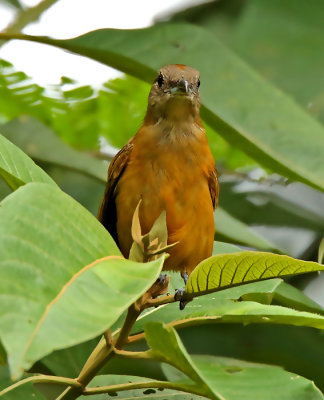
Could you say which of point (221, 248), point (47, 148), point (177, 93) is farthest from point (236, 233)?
point (47, 148)

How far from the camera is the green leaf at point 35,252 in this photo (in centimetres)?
142

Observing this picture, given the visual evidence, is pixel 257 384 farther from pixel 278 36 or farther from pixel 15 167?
pixel 278 36

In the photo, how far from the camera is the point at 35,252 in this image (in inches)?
65.6

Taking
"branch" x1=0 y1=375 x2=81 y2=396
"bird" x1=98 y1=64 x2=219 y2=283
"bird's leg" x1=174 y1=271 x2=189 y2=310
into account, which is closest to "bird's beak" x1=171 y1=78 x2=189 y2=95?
"bird" x1=98 y1=64 x2=219 y2=283

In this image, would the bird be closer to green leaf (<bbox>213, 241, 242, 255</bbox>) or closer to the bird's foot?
green leaf (<bbox>213, 241, 242, 255</bbox>)

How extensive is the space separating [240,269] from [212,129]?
6.91ft

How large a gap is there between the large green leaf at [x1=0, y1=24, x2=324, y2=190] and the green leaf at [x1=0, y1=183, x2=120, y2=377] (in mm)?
1307

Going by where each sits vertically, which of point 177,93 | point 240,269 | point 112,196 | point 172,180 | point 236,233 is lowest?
point 236,233

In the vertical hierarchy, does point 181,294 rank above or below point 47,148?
above

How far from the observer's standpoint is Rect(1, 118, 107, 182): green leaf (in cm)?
376

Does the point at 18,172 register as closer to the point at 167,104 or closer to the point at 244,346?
the point at 167,104

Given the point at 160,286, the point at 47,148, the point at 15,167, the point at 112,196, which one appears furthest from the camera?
the point at 47,148

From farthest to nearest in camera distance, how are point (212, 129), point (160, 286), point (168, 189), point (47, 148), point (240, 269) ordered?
1. point (212, 129)
2. point (47, 148)
3. point (168, 189)
4. point (160, 286)
5. point (240, 269)

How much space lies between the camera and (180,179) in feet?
10.4
